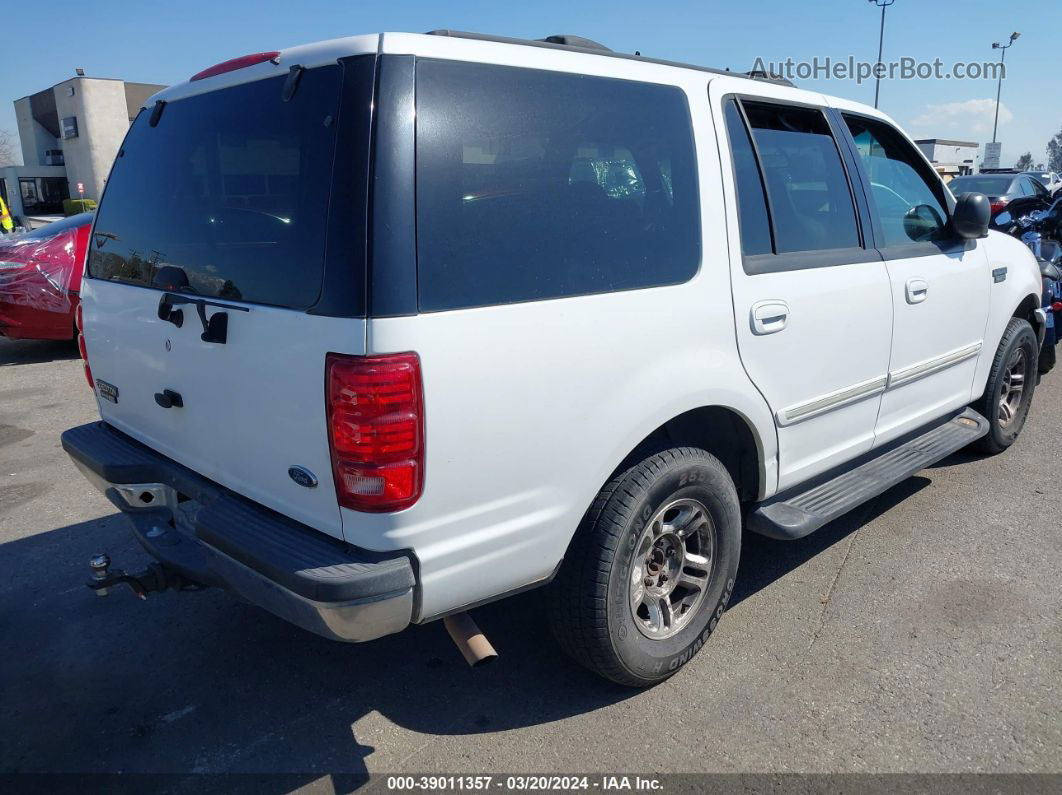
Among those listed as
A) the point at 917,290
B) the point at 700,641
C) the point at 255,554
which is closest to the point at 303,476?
the point at 255,554

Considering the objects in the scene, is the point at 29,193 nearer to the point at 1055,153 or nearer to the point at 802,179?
the point at 802,179

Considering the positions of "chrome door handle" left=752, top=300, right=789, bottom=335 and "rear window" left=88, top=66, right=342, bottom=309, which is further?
"chrome door handle" left=752, top=300, right=789, bottom=335

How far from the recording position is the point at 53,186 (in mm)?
56031

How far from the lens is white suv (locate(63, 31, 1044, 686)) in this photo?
2104 millimetres

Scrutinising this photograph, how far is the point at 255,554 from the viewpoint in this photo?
7.38 feet

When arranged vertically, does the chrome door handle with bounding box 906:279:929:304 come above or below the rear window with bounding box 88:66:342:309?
below

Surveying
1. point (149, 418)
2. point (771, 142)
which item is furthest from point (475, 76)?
point (149, 418)

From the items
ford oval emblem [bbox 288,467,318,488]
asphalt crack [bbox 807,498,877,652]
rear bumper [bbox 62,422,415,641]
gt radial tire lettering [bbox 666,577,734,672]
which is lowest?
asphalt crack [bbox 807,498,877,652]

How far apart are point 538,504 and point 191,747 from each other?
4.66ft

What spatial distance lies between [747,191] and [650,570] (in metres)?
1.45

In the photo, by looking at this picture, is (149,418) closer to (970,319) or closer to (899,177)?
(899,177)

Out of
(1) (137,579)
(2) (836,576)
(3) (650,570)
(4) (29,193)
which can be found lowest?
(2) (836,576)

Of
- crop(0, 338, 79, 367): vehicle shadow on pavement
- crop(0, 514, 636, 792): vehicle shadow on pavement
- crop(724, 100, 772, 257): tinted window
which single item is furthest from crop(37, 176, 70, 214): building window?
crop(724, 100, 772, 257): tinted window

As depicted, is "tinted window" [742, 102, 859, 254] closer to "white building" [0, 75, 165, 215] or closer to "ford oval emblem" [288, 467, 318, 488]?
"ford oval emblem" [288, 467, 318, 488]
